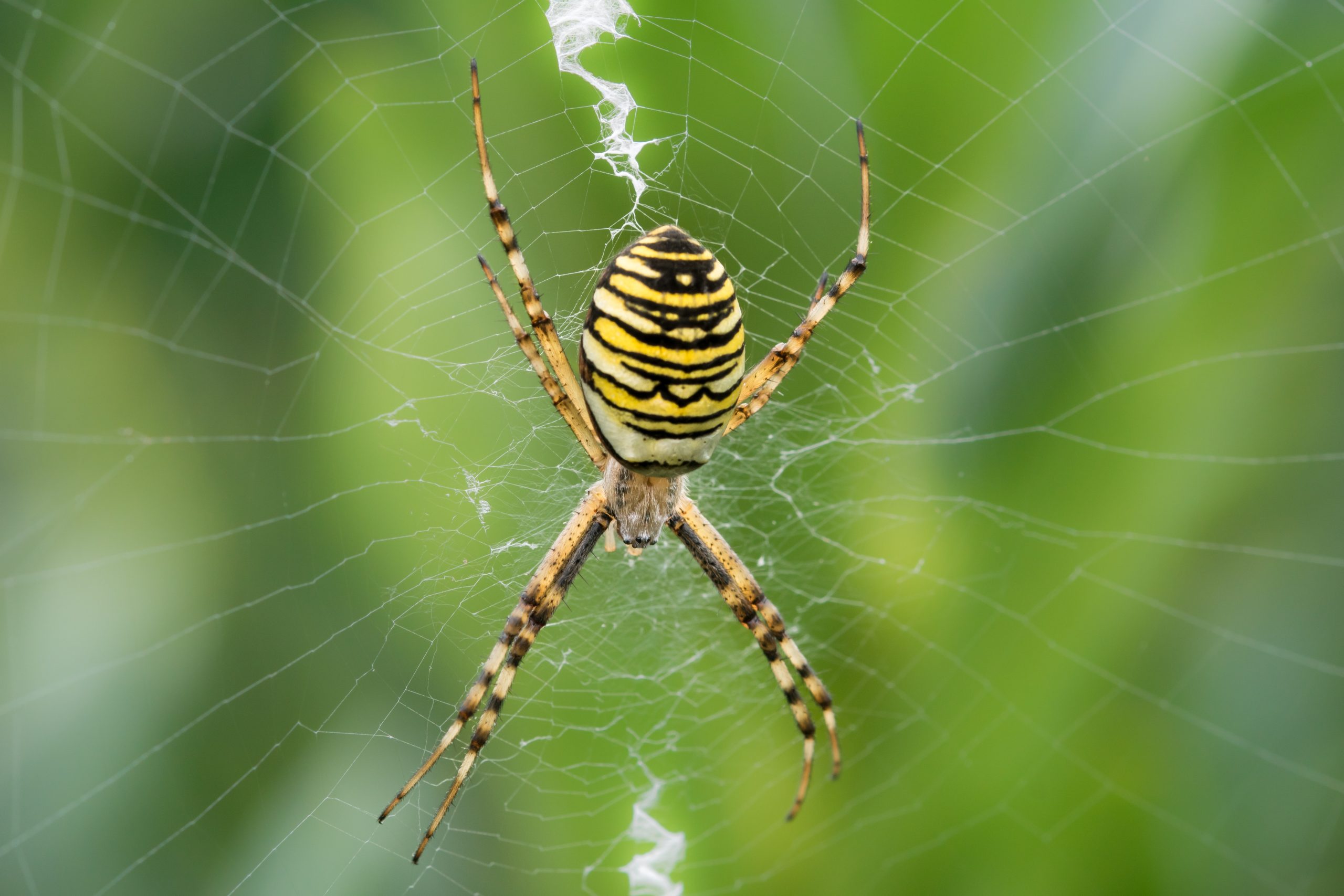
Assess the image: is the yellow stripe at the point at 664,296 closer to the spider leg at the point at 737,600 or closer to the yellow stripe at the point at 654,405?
the yellow stripe at the point at 654,405

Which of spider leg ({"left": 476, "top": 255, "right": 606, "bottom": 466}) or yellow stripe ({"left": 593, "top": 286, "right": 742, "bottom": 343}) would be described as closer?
yellow stripe ({"left": 593, "top": 286, "right": 742, "bottom": 343})

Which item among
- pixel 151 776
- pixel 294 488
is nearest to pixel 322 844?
pixel 151 776

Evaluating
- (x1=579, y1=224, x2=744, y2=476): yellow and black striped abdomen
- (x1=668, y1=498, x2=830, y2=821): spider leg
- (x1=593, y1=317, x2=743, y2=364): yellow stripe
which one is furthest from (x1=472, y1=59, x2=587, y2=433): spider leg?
(x1=668, y1=498, x2=830, y2=821): spider leg

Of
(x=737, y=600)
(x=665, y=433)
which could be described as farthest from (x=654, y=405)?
(x=737, y=600)

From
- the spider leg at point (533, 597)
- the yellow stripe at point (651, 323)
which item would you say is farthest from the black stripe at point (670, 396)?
the spider leg at point (533, 597)

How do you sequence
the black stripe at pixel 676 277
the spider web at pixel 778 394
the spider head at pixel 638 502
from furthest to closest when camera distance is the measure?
the spider head at pixel 638 502, the spider web at pixel 778 394, the black stripe at pixel 676 277

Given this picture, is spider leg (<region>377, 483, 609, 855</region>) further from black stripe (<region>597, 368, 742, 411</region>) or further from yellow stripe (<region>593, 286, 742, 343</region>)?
yellow stripe (<region>593, 286, 742, 343</region>)

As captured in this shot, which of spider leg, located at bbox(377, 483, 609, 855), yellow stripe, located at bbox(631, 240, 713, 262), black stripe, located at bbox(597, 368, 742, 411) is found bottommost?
spider leg, located at bbox(377, 483, 609, 855)
